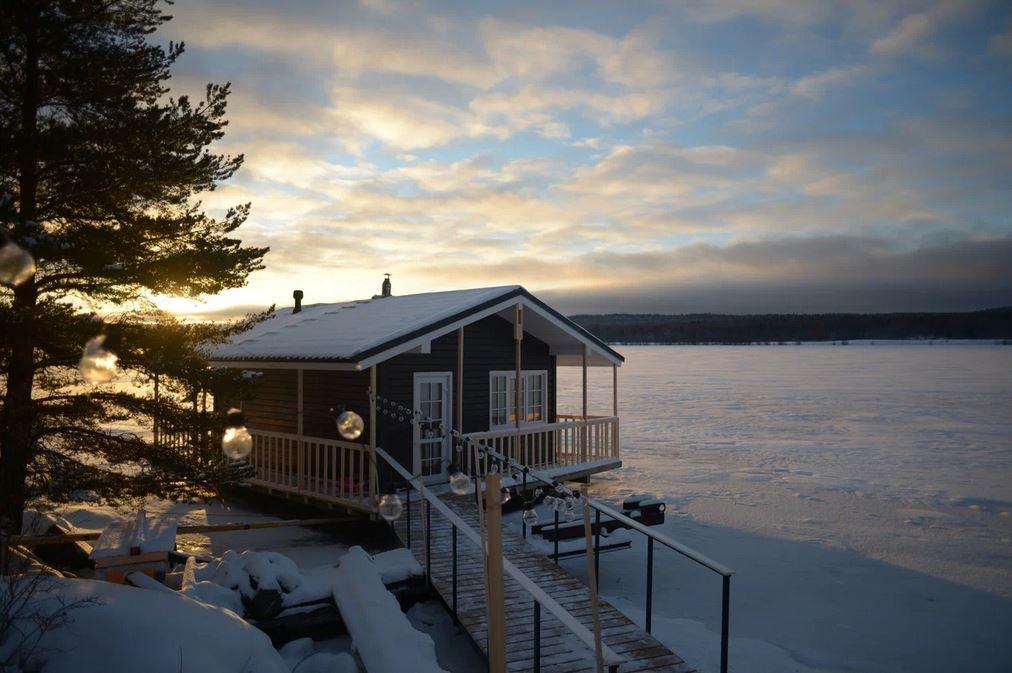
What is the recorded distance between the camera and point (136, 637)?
216 inches

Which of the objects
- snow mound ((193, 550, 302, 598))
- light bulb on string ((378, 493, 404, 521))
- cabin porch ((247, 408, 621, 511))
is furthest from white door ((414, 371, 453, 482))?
Result: light bulb on string ((378, 493, 404, 521))

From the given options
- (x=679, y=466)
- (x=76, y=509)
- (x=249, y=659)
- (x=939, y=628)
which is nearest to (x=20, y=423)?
(x=249, y=659)

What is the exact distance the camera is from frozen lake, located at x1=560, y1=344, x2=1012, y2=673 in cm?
919

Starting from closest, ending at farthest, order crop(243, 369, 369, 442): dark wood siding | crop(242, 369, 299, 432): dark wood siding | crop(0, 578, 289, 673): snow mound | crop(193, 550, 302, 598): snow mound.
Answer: crop(0, 578, 289, 673): snow mound, crop(193, 550, 302, 598): snow mound, crop(243, 369, 369, 442): dark wood siding, crop(242, 369, 299, 432): dark wood siding

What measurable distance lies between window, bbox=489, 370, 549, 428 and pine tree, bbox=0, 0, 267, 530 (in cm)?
739

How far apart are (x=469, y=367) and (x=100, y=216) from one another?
8033 mm

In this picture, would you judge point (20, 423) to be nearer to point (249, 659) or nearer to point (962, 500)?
point (249, 659)

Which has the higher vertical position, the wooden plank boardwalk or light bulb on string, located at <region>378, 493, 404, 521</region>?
light bulb on string, located at <region>378, 493, 404, 521</region>

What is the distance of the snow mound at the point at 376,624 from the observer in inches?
271

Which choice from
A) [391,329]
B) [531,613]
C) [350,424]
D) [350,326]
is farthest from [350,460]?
[350,424]

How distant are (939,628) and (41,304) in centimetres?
1295

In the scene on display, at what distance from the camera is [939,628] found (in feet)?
31.5

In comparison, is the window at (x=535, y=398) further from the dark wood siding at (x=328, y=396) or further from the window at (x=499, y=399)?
the dark wood siding at (x=328, y=396)

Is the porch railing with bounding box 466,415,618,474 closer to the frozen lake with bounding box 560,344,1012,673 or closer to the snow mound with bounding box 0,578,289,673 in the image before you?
the frozen lake with bounding box 560,344,1012,673
